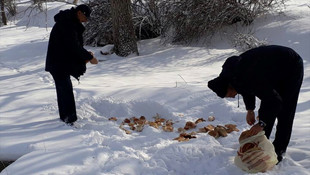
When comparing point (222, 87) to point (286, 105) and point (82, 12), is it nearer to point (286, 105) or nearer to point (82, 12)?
point (286, 105)

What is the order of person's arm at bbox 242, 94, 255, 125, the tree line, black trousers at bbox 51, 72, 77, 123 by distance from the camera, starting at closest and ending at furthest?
1. person's arm at bbox 242, 94, 255, 125
2. black trousers at bbox 51, 72, 77, 123
3. the tree line

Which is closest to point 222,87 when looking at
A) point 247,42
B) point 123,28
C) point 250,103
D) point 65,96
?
point 250,103

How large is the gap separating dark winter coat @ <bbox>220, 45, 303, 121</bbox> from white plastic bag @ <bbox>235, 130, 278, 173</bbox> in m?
0.25

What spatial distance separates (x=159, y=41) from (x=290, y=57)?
8967 mm

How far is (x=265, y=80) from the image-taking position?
10.2 feet

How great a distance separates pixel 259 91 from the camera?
121 inches

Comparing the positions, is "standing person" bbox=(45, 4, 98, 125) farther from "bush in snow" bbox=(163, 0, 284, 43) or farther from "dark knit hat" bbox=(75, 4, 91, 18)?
"bush in snow" bbox=(163, 0, 284, 43)

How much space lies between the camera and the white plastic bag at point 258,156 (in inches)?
133

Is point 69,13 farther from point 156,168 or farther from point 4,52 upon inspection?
point 4,52

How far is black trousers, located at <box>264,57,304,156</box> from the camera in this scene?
3.31 metres

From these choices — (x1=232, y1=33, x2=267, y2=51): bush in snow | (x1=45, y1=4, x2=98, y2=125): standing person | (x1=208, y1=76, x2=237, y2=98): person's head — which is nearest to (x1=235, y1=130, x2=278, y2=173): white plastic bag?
(x1=208, y1=76, x2=237, y2=98): person's head

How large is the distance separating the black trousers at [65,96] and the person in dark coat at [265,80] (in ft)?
8.09

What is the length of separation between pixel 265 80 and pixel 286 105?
51 centimetres

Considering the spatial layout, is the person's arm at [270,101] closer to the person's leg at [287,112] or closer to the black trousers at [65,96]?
the person's leg at [287,112]
